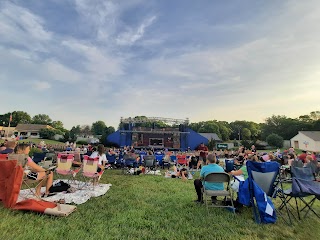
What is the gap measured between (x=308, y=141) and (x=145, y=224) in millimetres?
49211

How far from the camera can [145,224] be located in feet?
10.6

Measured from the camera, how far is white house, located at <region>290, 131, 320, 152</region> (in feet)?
130

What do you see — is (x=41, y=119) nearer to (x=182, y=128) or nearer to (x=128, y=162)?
(x=182, y=128)

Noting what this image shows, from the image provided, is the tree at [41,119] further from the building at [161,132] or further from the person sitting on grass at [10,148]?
the person sitting on grass at [10,148]

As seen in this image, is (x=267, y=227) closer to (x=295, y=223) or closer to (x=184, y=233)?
(x=295, y=223)

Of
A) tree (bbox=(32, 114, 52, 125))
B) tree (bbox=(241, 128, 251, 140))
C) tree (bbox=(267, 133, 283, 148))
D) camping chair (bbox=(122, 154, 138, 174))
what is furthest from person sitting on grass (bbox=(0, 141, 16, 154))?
tree (bbox=(32, 114, 52, 125))

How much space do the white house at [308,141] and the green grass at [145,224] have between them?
44.8 meters

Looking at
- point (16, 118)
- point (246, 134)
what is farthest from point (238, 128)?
point (16, 118)

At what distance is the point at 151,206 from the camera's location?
4.20m

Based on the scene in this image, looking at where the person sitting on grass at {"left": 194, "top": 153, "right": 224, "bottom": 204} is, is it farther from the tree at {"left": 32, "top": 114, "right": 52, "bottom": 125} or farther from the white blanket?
the tree at {"left": 32, "top": 114, "right": 52, "bottom": 125}

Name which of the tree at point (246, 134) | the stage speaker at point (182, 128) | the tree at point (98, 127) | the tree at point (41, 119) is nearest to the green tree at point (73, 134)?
the tree at point (98, 127)

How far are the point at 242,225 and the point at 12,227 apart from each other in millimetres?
3463

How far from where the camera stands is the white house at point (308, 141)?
3972 cm

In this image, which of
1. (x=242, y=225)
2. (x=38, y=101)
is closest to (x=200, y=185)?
(x=242, y=225)
